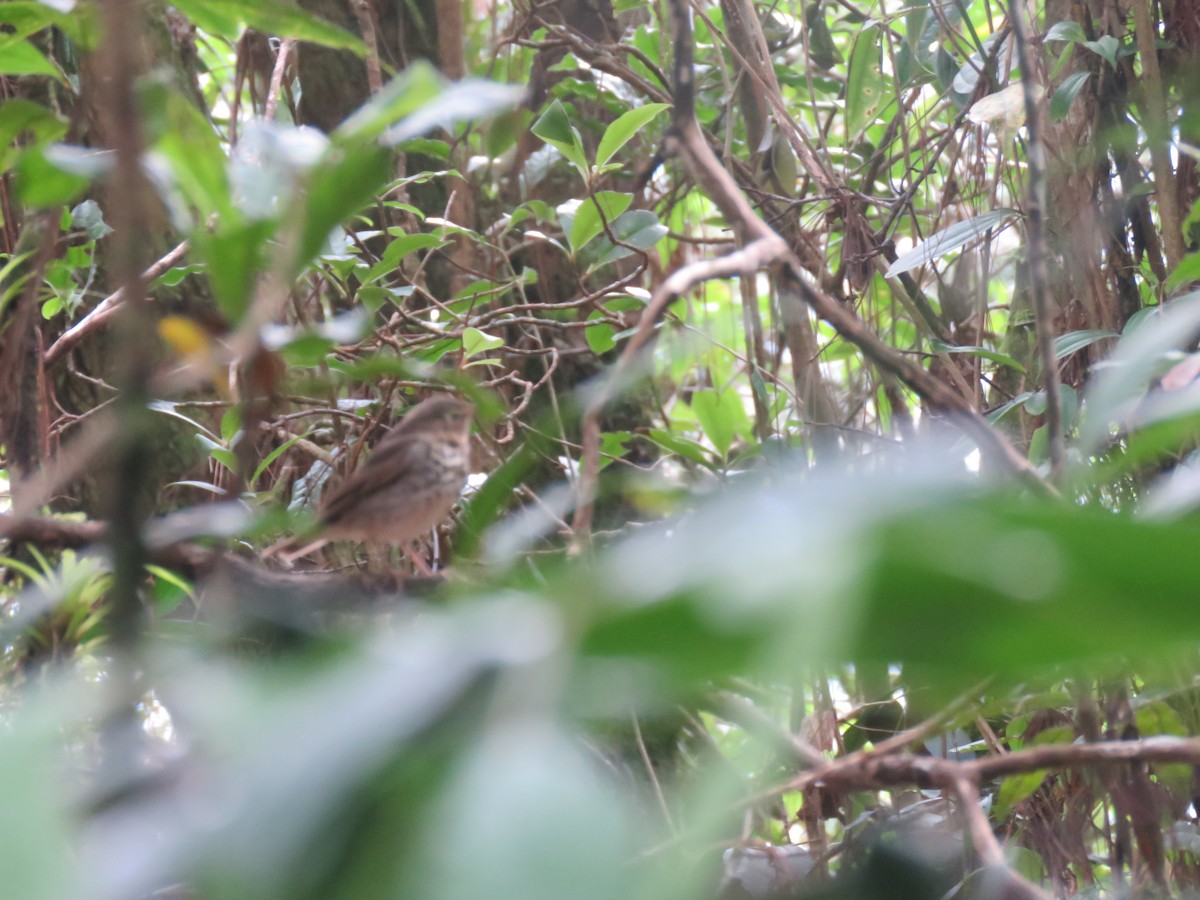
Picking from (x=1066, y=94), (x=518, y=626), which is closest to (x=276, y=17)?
(x=518, y=626)

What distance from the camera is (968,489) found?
33 centimetres

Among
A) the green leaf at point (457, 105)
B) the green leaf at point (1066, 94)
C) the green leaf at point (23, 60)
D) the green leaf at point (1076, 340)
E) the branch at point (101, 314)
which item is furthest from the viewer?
the green leaf at point (1066, 94)

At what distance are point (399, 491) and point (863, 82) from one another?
1.48m

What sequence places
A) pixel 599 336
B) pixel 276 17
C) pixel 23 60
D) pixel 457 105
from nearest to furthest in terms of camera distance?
pixel 457 105 < pixel 276 17 < pixel 23 60 < pixel 599 336

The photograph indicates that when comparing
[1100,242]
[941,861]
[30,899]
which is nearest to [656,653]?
[30,899]

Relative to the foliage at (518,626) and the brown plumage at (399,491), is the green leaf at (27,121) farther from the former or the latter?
the brown plumage at (399,491)

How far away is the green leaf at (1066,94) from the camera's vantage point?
1.93 meters

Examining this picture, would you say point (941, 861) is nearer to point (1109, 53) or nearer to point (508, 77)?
point (1109, 53)

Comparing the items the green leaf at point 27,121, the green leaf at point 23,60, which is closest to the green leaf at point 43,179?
the green leaf at point 27,121

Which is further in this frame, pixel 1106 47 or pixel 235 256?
pixel 1106 47

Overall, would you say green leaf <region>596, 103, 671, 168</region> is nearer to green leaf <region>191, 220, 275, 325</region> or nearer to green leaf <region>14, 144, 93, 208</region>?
green leaf <region>14, 144, 93, 208</region>

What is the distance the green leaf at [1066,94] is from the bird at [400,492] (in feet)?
4.16

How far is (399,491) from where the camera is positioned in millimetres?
1894

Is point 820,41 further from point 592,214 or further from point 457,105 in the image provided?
point 457,105
